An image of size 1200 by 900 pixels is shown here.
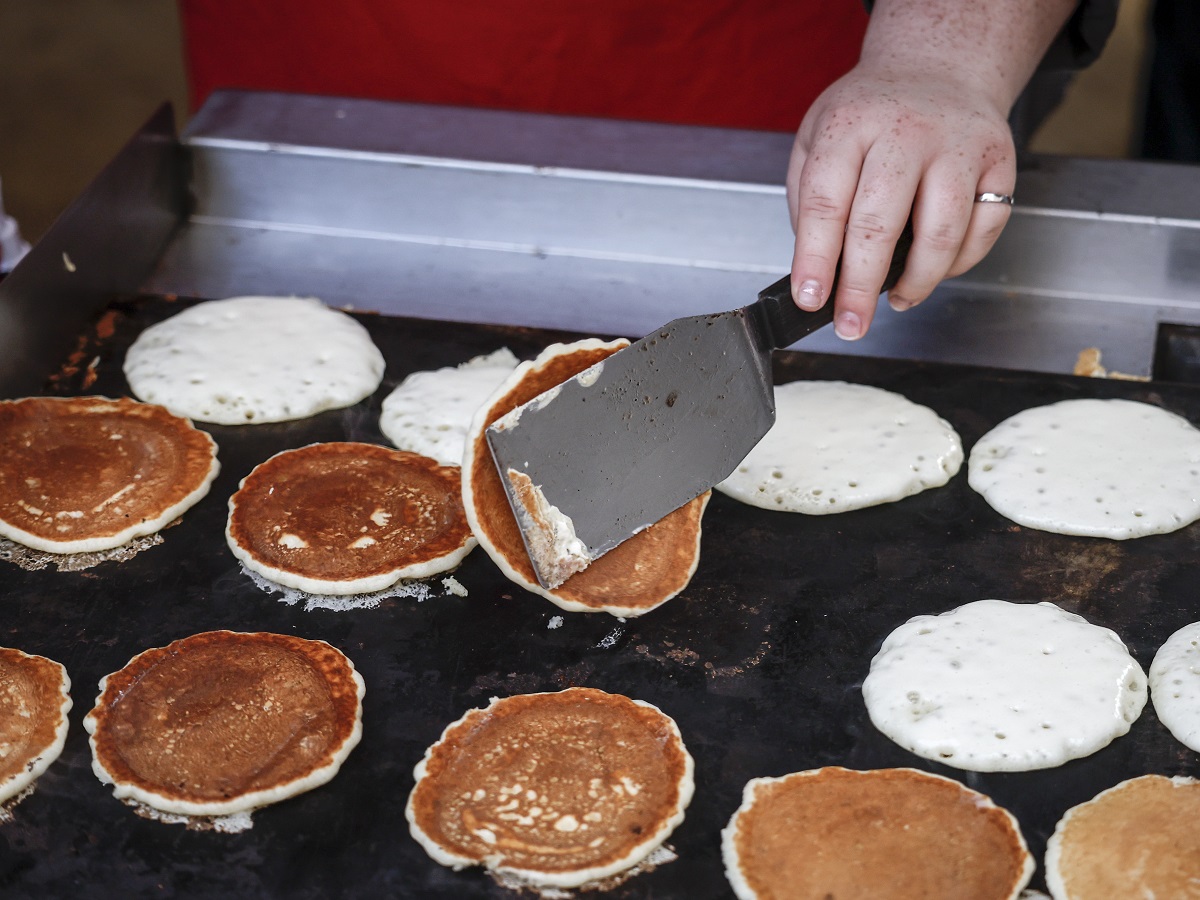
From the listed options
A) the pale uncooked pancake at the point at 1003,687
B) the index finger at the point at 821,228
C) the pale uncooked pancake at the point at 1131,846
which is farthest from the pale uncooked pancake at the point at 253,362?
the pale uncooked pancake at the point at 1131,846

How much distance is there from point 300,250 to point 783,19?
1.37 meters

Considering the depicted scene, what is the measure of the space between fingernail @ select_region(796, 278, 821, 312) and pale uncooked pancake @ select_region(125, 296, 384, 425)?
85 centimetres

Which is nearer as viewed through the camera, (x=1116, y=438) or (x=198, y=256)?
(x=1116, y=438)

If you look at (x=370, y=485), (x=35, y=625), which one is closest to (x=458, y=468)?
(x=370, y=485)

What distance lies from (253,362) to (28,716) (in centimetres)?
84

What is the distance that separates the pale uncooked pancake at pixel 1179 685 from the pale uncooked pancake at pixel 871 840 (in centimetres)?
31

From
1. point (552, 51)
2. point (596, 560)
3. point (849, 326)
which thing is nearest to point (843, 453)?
point (849, 326)

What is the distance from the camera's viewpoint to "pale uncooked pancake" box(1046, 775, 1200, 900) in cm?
140

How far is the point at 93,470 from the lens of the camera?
1981 millimetres

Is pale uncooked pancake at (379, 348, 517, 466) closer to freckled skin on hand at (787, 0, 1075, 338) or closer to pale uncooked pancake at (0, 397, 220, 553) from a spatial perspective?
pale uncooked pancake at (0, 397, 220, 553)

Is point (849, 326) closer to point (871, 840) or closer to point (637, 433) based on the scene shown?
point (637, 433)

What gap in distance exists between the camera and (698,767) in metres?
1.56

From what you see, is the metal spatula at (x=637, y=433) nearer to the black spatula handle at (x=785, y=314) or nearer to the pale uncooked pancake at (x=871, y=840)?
the black spatula handle at (x=785, y=314)

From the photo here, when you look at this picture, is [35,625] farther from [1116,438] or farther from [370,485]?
[1116,438]
